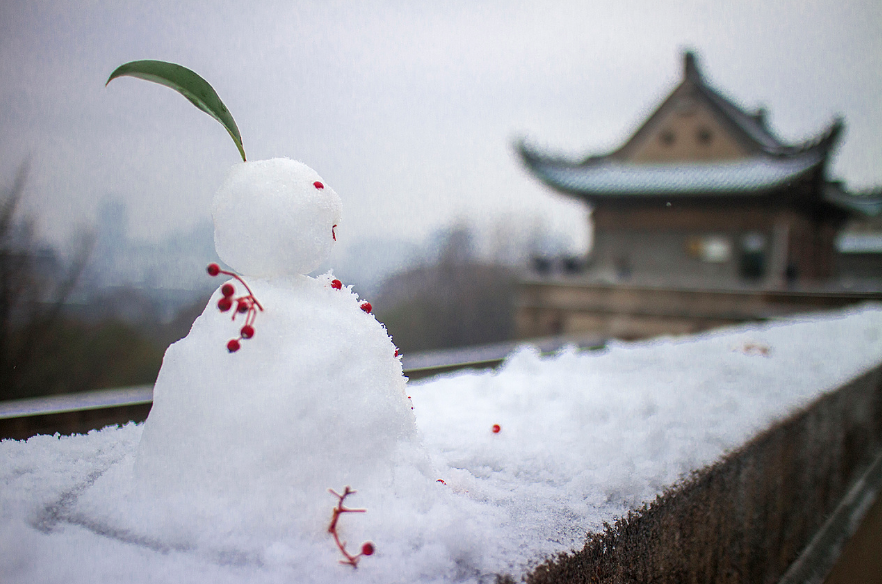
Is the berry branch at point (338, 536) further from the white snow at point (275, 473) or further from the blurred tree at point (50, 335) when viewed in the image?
the blurred tree at point (50, 335)

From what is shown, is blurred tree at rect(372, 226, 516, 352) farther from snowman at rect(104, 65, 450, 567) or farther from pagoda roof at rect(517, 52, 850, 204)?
snowman at rect(104, 65, 450, 567)

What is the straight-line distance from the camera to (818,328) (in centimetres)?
374

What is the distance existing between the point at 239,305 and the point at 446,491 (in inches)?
16.4

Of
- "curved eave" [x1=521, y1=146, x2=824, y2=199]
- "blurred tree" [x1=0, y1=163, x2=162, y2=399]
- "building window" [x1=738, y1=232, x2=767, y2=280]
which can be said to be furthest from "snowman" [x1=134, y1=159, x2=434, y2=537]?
"building window" [x1=738, y1=232, x2=767, y2=280]

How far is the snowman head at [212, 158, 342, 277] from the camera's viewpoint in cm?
77

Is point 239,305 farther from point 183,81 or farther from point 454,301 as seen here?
point 454,301

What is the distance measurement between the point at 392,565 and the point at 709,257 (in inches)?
511

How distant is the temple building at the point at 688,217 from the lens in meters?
10.2

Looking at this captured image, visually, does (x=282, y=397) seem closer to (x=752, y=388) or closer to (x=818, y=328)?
(x=752, y=388)

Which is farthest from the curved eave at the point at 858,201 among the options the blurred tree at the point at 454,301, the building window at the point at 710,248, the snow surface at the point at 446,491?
the snow surface at the point at 446,491

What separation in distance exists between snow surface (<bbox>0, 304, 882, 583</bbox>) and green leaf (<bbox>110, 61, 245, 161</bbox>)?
0.43 meters

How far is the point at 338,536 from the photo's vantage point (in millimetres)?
702

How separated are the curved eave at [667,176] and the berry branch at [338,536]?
11855mm

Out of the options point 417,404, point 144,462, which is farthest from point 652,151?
point 144,462
